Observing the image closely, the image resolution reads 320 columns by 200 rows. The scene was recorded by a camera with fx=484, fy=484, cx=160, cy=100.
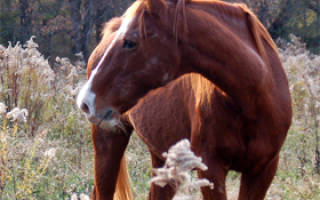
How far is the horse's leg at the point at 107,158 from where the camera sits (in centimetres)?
376

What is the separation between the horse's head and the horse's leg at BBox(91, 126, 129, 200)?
43.6 inches

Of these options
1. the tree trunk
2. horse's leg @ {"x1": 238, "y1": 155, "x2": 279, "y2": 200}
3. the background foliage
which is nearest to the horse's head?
horse's leg @ {"x1": 238, "y1": 155, "x2": 279, "y2": 200}

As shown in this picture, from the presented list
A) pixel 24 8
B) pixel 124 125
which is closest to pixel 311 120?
pixel 124 125

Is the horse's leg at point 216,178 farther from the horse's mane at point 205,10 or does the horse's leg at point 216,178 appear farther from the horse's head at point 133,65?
the horse's head at point 133,65

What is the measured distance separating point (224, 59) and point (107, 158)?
1492mm

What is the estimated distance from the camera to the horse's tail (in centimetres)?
405

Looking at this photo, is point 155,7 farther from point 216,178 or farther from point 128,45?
point 216,178

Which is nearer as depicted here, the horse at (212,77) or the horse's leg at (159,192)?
the horse at (212,77)

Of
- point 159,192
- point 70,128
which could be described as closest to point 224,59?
point 159,192

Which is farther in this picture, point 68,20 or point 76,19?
point 68,20

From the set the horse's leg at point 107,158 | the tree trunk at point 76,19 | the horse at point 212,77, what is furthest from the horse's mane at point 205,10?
the tree trunk at point 76,19

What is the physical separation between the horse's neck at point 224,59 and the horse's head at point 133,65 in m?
0.11

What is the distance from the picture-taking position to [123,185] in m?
4.05

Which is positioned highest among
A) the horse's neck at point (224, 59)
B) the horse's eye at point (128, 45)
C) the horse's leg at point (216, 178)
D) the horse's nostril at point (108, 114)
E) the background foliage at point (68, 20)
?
the horse's eye at point (128, 45)
